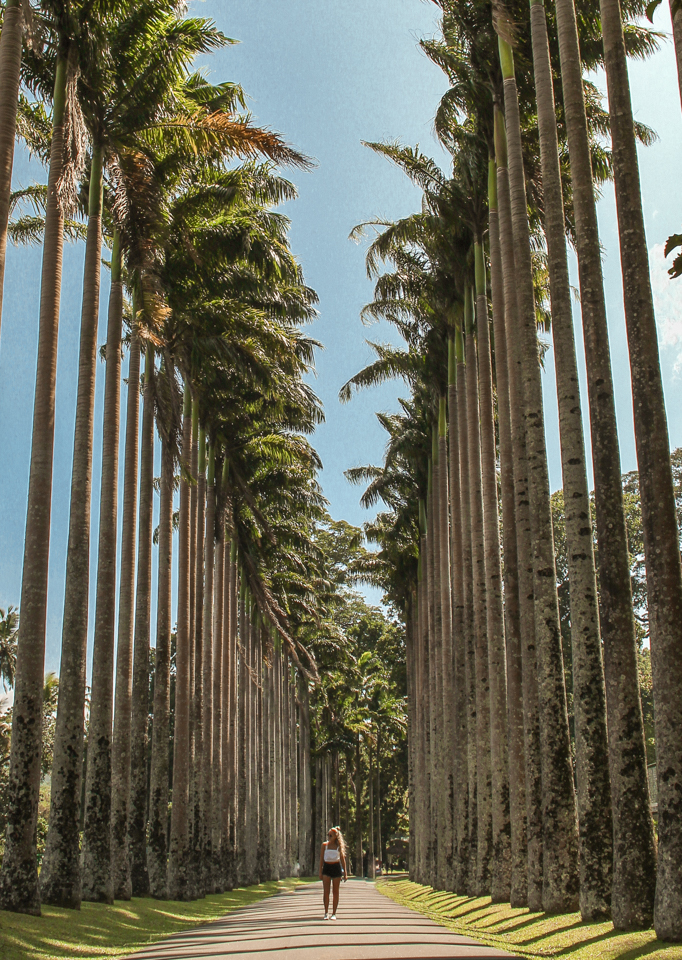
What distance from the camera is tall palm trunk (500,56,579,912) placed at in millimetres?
12539

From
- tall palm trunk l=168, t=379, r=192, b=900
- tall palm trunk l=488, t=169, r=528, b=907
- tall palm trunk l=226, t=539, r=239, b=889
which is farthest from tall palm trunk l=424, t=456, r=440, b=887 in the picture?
tall palm trunk l=488, t=169, r=528, b=907

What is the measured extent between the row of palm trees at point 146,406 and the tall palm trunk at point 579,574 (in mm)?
4825

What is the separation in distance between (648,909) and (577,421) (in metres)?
6.46

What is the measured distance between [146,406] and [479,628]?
31.9 feet

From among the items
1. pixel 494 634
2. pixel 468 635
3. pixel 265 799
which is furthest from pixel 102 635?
pixel 265 799

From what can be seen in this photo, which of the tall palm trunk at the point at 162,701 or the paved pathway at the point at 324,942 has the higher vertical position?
the tall palm trunk at the point at 162,701

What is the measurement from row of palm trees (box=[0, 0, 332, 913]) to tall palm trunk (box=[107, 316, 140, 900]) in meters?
0.05

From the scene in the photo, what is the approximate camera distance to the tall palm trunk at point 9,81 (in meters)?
12.5

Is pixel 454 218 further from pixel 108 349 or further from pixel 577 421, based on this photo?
pixel 577 421

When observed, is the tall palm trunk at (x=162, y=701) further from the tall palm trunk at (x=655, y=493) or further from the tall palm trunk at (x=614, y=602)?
the tall palm trunk at (x=655, y=493)

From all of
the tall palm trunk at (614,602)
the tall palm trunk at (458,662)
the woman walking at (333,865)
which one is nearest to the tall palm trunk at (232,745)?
the tall palm trunk at (458,662)

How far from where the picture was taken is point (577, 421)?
42.7ft

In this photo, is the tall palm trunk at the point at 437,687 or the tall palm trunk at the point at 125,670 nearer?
the tall palm trunk at the point at 125,670

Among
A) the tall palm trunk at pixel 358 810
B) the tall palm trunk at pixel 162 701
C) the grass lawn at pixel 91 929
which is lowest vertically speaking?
the tall palm trunk at pixel 358 810
